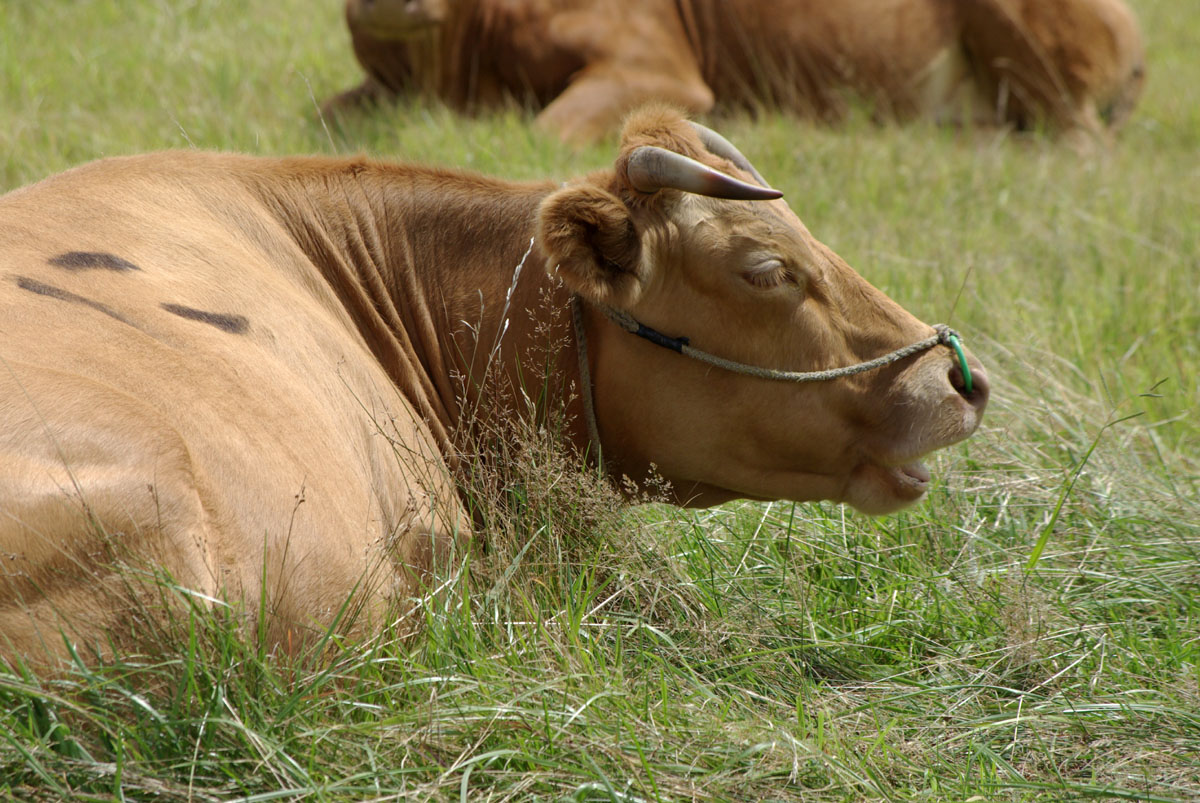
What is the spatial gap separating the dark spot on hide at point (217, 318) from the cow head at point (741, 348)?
0.89 meters

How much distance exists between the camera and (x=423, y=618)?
3.25 metres

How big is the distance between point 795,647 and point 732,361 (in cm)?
88

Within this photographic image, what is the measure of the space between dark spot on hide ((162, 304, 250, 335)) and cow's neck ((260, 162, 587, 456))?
0.65m

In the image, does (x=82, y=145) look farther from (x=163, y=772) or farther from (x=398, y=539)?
(x=163, y=772)

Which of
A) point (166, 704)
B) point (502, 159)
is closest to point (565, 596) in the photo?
point (166, 704)

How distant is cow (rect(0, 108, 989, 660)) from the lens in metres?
2.99

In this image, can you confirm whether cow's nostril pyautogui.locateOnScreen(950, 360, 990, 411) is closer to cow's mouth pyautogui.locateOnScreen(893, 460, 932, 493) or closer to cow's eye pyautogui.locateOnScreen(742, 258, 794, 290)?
cow's mouth pyautogui.locateOnScreen(893, 460, 932, 493)

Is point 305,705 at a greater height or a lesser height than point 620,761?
greater

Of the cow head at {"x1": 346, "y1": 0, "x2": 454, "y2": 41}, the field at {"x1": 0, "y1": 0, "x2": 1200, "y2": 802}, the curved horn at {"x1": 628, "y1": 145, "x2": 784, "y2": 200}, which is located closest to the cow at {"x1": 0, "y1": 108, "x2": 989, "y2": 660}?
the curved horn at {"x1": 628, "y1": 145, "x2": 784, "y2": 200}

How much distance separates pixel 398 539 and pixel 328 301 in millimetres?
922

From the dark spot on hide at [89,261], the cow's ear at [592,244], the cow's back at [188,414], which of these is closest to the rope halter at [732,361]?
the cow's ear at [592,244]

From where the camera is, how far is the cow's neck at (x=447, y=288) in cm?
396

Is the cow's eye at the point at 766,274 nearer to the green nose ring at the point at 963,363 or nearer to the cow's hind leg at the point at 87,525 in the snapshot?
the green nose ring at the point at 963,363

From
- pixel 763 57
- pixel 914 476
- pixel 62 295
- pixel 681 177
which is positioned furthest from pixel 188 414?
pixel 763 57
